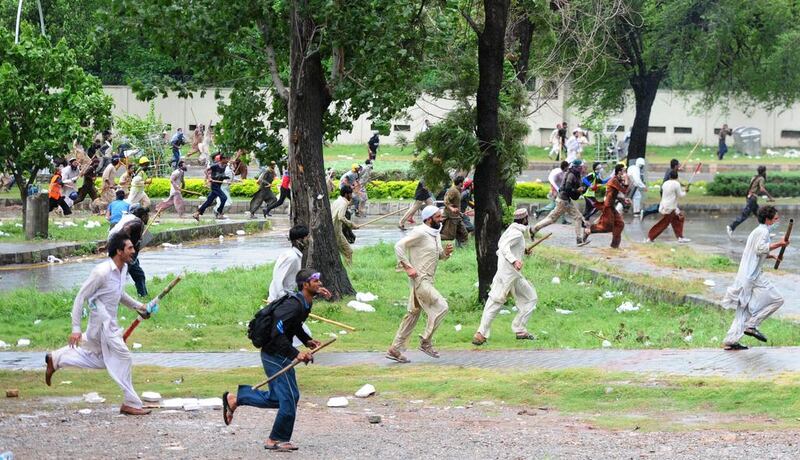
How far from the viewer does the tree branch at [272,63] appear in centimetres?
1747

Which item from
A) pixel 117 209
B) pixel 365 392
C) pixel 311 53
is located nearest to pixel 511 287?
pixel 365 392

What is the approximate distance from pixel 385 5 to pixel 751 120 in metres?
40.7

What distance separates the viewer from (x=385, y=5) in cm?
1648

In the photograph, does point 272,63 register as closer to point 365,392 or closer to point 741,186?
point 365,392

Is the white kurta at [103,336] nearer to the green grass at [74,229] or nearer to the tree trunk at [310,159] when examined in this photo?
the tree trunk at [310,159]

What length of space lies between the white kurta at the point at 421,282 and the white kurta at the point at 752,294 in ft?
9.82

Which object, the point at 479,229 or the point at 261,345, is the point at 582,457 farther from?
the point at 479,229

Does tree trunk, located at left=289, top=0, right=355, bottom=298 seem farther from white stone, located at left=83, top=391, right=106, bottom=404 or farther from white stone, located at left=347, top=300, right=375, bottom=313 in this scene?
white stone, located at left=83, top=391, right=106, bottom=404

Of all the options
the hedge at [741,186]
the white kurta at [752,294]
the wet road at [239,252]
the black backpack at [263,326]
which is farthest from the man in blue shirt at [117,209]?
the hedge at [741,186]

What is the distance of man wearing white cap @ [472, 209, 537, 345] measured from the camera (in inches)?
562

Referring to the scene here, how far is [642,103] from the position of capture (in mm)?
36125

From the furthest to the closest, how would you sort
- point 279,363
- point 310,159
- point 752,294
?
point 310,159 < point 752,294 < point 279,363

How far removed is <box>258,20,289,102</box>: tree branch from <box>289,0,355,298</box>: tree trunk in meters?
0.38

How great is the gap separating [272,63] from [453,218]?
6038mm
